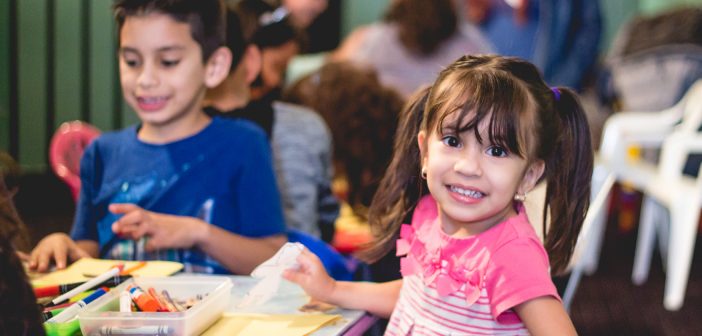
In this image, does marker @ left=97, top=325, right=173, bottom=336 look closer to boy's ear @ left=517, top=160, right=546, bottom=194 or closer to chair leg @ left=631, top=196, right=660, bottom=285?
boy's ear @ left=517, top=160, right=546, bottom=194

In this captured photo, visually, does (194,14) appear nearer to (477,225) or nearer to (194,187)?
(194,187)

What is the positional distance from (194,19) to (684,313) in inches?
100

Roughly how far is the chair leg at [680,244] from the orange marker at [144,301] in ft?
8.86

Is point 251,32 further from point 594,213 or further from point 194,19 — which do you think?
point 594,213

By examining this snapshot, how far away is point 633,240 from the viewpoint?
16.2 ft

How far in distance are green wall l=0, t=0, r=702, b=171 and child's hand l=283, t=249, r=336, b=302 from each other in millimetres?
3991

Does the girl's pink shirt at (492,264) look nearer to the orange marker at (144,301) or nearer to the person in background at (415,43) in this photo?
the orange marker at (144,301)

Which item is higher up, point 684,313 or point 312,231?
point 312,231

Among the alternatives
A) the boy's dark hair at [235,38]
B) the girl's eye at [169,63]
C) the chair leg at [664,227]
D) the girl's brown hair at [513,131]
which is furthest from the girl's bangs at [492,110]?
the chair leg at [664,227]

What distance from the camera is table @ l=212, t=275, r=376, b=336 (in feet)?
3.74

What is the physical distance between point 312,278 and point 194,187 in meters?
0.44

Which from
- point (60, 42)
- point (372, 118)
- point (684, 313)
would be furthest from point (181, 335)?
point (60, 42)

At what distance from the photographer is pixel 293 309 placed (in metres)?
1.21

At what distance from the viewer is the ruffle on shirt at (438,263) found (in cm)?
112
